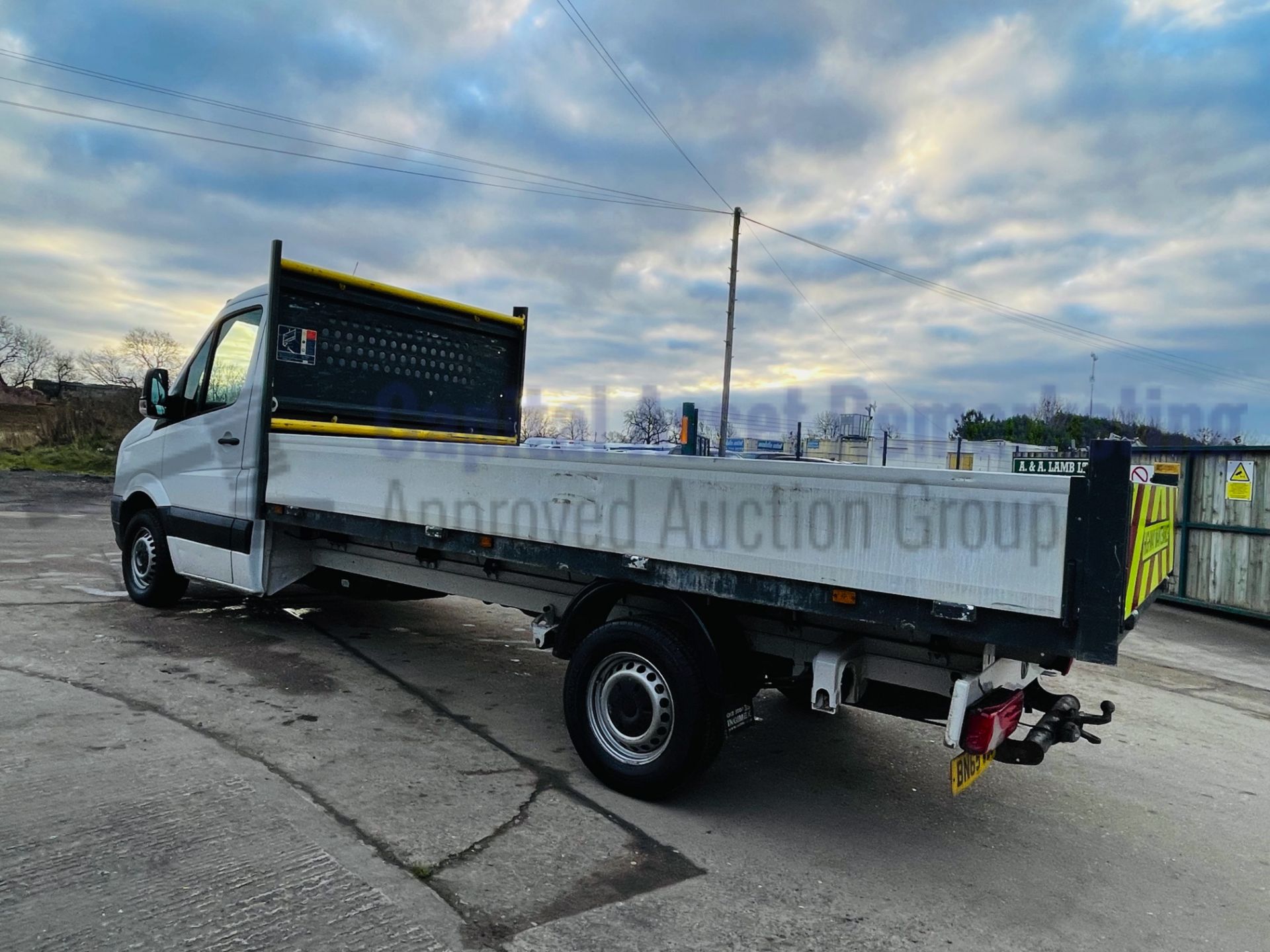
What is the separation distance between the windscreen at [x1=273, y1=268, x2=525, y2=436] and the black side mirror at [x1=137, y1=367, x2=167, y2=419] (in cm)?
154

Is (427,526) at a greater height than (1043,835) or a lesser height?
greater

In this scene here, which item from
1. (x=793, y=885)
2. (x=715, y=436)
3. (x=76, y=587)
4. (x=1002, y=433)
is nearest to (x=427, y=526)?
(x=793, y=885)

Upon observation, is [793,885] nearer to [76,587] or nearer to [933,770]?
[933,770]

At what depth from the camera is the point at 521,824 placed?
12.3 feet

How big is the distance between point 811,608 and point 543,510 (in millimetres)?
1493

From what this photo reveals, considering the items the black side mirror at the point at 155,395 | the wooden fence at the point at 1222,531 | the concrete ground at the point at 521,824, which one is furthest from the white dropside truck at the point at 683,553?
the wooden fence at the point at 1222,531

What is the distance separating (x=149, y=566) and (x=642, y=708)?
5.41 m

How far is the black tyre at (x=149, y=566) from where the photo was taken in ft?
24.1

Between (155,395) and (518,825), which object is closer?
(518,825)

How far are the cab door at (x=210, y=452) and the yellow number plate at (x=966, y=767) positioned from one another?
202 inches

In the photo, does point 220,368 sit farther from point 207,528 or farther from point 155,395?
point 207,528

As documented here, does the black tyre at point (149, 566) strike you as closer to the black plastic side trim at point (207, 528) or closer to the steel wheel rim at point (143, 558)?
the steel wheel rim at point (143, 558)

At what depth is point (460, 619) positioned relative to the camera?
26.8 ft

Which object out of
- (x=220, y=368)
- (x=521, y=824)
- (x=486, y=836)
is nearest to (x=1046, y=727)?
(x=521, y=824)
